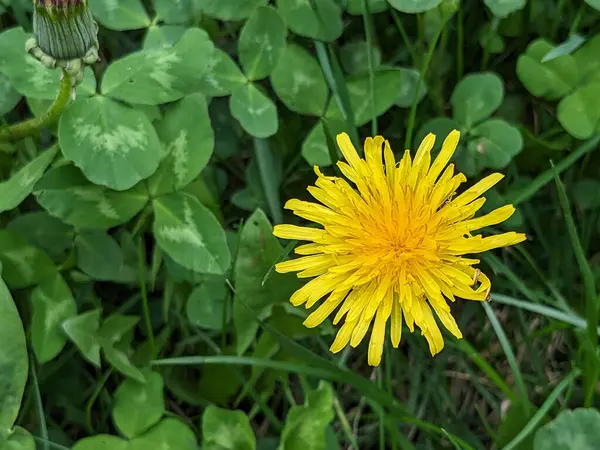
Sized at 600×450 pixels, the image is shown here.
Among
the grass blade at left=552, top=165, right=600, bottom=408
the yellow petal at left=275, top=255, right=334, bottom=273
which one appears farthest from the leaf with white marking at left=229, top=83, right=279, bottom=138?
the grass blade at left=552, top=165, right=600, bottom=408

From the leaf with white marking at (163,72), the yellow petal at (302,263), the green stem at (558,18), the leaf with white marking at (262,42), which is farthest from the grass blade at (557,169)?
the leaf with white marking at (163,72)

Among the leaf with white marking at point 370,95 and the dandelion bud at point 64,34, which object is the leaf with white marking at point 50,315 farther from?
the leaf with white marking at point 370,95

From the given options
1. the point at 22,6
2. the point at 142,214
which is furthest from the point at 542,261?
the point at 22,6

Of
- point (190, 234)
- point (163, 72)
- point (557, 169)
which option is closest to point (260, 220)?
point (190, 234)

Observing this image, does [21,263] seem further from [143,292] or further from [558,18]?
[558,18]

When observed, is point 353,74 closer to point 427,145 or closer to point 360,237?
point 427,145
